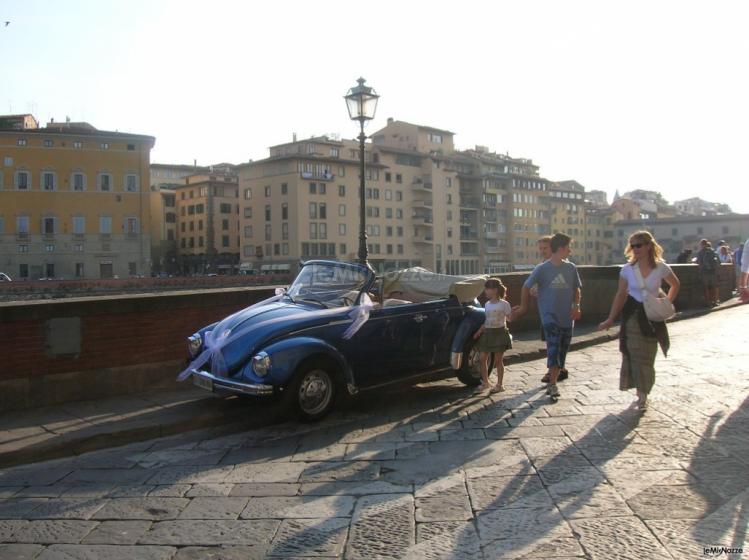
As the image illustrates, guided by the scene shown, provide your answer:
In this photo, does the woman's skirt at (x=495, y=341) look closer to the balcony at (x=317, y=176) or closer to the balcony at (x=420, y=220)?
the balcony at (x=317, y=176)

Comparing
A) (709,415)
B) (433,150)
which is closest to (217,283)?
(433,150)

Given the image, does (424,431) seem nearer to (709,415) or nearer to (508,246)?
(709,415)

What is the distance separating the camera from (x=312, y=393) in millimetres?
6551

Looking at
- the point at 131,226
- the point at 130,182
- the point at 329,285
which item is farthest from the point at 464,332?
the point at 130,182

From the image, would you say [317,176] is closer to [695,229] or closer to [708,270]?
[695,229]

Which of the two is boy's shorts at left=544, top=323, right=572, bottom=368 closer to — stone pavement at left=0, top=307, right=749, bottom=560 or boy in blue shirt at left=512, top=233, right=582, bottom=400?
boy in blue shirt at left=512, top=233, right=582, bottom=400

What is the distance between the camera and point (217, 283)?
6612 cm

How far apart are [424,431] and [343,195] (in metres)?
87.6

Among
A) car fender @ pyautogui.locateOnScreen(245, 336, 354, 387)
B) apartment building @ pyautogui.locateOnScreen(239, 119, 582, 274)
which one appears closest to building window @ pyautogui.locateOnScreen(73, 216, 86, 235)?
apartment building @ pyautogui.locateOnScreen(239, 119, 582, 274)

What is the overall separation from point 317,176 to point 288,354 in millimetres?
84806

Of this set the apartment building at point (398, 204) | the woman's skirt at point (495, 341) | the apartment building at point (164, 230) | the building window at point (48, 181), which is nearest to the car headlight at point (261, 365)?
the woman's skirt at point (495, 341)

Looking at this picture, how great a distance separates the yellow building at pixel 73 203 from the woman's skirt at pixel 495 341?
258ft

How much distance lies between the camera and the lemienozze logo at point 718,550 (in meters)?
3.38

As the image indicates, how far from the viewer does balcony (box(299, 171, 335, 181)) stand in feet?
289
